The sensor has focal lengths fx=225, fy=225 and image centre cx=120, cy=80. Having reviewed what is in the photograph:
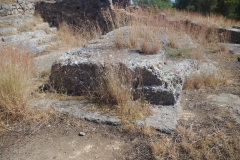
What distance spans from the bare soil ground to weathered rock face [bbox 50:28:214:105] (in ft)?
1.34

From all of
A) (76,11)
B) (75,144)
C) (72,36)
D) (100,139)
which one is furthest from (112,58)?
(76,11)

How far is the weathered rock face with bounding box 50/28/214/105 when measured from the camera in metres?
3.12

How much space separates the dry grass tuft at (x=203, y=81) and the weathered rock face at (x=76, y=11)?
5.88 metres

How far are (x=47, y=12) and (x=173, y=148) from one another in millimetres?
9137

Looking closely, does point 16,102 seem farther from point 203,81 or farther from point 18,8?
point 18,8

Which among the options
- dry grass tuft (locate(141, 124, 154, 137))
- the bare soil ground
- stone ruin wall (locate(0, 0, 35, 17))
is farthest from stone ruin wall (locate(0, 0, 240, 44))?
dry grass tuft (locate(141, 124, 154, 137))

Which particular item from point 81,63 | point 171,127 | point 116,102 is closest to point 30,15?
point 81,63

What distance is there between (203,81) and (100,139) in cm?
227

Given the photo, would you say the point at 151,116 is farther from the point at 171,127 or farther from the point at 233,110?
the point at 233,110

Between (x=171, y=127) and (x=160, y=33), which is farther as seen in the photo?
(x=160, y=33)

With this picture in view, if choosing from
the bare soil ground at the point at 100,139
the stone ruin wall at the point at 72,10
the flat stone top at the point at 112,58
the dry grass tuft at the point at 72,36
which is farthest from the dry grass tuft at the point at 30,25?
the bare soil ground at the point at 100,139

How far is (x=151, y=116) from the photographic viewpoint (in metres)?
2.83

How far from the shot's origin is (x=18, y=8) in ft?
29.3

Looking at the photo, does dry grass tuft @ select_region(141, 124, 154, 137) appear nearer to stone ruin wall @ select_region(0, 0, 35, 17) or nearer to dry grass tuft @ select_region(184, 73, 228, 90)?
dry grass tuft @ select_region(184, 73, 228, 90)
